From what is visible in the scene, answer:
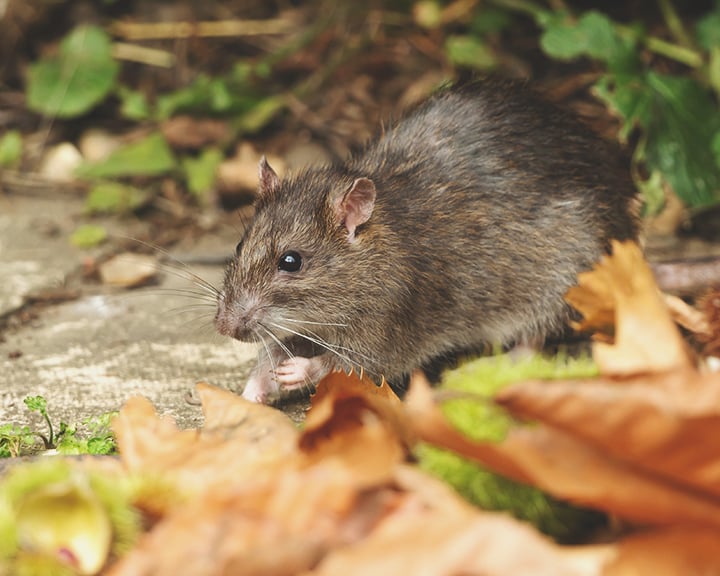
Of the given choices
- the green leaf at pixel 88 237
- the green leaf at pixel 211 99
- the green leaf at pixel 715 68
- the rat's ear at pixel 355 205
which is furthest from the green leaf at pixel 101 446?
the green leaf at pixel 715 68

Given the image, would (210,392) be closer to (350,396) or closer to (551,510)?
(350,396)

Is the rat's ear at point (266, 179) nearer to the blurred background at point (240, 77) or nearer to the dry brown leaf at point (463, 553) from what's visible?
the blurred background at point (240, 77)

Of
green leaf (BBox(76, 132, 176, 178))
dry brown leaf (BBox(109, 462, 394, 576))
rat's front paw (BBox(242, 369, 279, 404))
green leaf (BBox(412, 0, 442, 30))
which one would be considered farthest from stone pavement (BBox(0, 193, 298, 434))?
green leaf (BBox(412, 0, 442, 30))

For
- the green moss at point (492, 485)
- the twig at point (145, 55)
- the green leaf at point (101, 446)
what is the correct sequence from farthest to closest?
the twig at point (145, 55)
the green leaf at point (101, 446)
the green moss at point (492, 485)

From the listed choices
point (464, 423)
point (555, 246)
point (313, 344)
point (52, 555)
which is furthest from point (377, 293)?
point (52, 555)

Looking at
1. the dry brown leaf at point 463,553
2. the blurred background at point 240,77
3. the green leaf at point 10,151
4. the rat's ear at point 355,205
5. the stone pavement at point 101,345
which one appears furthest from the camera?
the green leaf at point 10,151

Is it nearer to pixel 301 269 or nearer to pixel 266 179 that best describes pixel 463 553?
pixel 301 269
